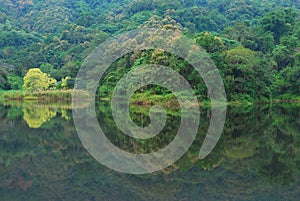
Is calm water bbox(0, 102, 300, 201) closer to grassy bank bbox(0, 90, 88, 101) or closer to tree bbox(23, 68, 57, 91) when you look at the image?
grassy bank bbox(0, 90, 88, 101)

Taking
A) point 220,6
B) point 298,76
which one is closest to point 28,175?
point 298,76

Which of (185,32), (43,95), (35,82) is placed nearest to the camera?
(43,95)

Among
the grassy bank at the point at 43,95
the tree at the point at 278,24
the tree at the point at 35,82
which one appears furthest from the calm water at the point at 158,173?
the tree at the point at 278,24

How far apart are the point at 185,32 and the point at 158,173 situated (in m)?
39.1

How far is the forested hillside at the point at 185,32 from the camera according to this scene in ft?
120

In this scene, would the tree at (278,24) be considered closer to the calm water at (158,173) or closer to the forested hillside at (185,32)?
the forested hillside at (185,32)

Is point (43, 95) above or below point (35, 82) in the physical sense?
below

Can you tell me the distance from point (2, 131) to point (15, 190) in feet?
30.3

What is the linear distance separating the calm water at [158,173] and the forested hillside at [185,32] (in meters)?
20.4

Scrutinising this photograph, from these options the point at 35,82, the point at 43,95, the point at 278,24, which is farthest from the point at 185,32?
the point at 35,82

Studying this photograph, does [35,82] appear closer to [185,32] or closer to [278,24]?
[185,32]

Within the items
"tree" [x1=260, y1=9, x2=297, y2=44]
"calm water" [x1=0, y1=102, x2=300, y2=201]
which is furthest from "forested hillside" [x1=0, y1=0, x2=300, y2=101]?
"calm water" [x1=0, y1=102, x2=300, y2=201]

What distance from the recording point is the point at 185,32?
4775cm

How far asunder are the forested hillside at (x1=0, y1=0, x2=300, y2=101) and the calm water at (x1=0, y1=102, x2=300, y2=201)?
66.9ft
